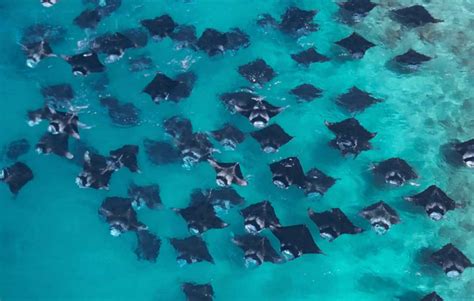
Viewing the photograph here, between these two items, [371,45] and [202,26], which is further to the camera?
[202,26]

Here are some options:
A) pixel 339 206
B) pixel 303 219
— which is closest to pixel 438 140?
pixel 339 206

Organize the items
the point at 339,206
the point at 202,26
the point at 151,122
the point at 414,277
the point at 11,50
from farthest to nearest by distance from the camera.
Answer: the point at 202,26 < the point at 11,50 < the point at 151,122 < the point at 339,206 < the point at 414,277

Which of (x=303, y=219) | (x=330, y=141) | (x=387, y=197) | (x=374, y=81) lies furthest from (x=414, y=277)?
(x=374, y=81)

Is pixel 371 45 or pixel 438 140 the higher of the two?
pixel 371 45

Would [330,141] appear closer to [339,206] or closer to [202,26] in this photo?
[339,206]

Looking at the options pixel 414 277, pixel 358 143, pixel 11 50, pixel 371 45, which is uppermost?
pixel 11 50

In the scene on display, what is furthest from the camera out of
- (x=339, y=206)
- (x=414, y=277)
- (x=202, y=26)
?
(x=202, y=26)
